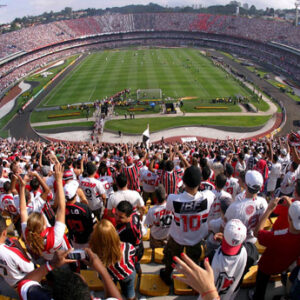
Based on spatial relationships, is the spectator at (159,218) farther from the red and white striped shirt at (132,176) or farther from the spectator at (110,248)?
the red and white striped shirt at (132,176)

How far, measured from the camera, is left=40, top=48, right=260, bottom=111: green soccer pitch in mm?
40188

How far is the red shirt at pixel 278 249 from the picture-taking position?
4082 mm

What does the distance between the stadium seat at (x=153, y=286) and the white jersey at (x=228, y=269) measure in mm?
1398

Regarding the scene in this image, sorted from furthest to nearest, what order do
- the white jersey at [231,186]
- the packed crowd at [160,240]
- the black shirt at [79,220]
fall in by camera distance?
the white jersey at [231,186]
the black shirt at [79,220]
the packed crowd at [160,240]

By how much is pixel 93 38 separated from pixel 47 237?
93207mm

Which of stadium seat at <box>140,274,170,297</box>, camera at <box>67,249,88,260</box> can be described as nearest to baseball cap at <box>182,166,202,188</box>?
camera at <box>67,249,88,260</box>

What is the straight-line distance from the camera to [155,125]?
102 ft

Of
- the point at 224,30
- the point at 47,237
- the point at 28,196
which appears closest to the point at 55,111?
the point at 28,196

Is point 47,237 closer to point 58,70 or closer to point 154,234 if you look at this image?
point 154,234

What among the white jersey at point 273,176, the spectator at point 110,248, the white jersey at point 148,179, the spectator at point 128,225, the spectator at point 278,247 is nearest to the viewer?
the spectator at point 110,248

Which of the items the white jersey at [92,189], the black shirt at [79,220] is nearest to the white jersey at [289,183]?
the white jersey at [92,189]

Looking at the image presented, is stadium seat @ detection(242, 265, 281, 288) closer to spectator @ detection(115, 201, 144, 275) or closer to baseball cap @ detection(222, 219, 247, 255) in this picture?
baseball cap @ detection(222, 219, 247, 255)

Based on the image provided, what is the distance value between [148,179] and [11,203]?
3807mm

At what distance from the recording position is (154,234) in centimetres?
594
